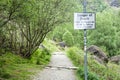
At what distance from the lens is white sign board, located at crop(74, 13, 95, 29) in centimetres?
1204

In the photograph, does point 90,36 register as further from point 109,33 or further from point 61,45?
point 61,45

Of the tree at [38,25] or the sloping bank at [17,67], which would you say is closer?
the sloping bank at [17,67]

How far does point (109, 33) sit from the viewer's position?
54.5 meters

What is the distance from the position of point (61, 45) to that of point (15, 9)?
6302 cm

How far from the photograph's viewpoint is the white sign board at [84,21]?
39.5ft

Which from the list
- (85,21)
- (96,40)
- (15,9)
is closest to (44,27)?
(15,9)

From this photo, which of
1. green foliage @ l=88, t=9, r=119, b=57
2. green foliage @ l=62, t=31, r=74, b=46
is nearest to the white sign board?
green foliage @ l=88, t=9, r=119, b=57

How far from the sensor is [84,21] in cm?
1210

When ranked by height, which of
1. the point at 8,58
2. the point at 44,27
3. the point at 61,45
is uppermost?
the point at 44,27

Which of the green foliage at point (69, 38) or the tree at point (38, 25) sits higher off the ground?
the tree at point (38, 25)

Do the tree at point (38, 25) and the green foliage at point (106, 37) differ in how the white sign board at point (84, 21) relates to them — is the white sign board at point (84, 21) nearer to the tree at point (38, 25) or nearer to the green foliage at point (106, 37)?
the tree at point (38, 25)

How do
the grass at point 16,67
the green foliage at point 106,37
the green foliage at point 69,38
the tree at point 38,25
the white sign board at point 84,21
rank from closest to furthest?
the white sign board at point 84,21
the grass at point 16,67
the tree at point 38,25
the green foliage at point 106,37
the green foliage at point 69,38

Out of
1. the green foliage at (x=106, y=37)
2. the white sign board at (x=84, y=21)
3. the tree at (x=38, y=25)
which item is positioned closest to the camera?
the white sign board at (x=84, y=21)

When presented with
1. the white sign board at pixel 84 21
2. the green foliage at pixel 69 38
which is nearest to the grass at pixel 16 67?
the white sign board at pixel 84 21
